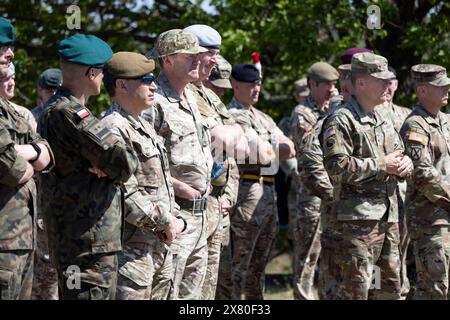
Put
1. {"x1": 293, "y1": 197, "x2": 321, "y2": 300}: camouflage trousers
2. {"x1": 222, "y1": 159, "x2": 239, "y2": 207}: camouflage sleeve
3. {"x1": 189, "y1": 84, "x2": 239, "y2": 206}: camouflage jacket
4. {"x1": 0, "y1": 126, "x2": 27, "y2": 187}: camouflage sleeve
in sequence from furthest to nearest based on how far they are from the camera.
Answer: {"x1": 293, "y1": 197, "x2": 321, "y2": 300}: camouflage trousers, {"x1": 222, "y1": 159, "x2": 239, "y2": 207}: camouflage sleeve, {"x1": 189, "y1": 84, "x2": 239, "y2": 206}: camouflage jacket, {"x1": 0, "y1": 126, "x2": 27, "y2": 187}: camouflage sleeve

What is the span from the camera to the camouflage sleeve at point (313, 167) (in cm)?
926

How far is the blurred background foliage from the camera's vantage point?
42.8 ft

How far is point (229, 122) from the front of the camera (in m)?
8.09

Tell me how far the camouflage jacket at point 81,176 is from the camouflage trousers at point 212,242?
1958 mm

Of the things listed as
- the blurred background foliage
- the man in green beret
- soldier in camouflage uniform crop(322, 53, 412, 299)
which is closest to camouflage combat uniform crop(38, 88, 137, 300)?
the man in green beret

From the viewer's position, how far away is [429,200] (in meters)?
8.34

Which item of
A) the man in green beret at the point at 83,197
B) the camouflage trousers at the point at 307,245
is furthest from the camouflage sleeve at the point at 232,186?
the man in green beret at the point at 83,197

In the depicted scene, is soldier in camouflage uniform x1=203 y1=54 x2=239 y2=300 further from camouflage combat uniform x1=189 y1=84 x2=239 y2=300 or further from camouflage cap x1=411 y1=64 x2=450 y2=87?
camouflage cap x1=411 y1=64 x2=450 y2=87

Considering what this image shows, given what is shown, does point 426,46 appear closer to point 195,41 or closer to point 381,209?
point 381,209

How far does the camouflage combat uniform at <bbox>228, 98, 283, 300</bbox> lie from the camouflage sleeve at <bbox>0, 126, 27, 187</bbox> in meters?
4.09

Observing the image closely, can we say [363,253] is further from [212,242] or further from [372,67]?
[372,67]

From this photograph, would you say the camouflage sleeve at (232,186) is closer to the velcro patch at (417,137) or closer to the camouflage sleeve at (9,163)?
the velcro patch at (417,137)
